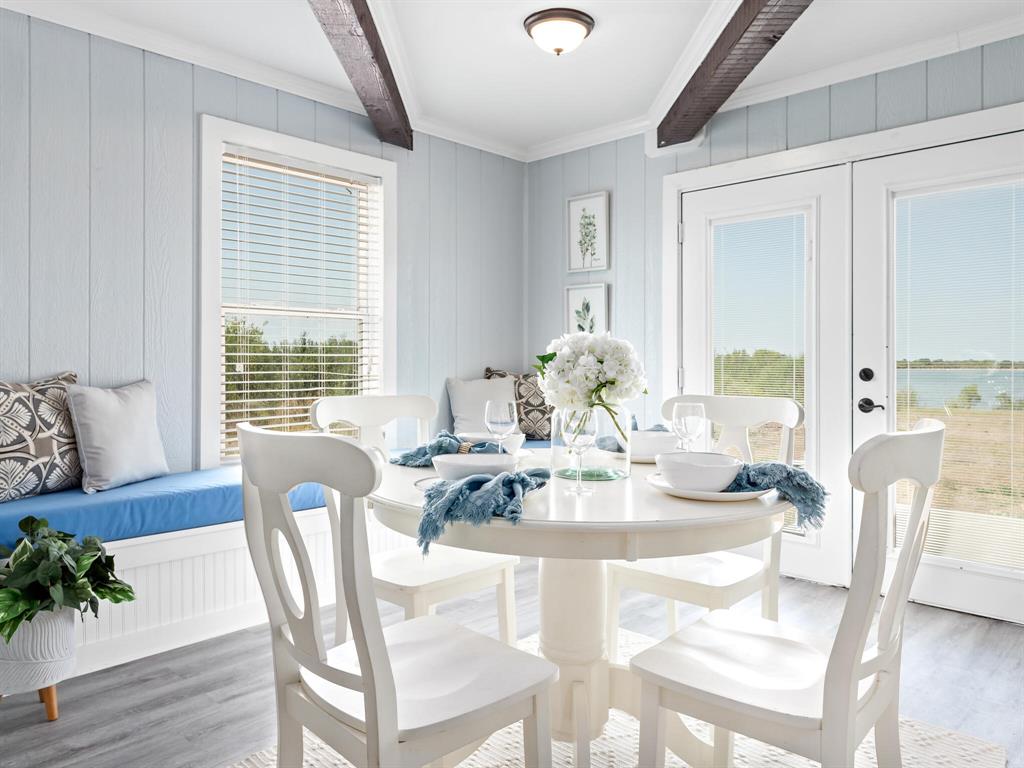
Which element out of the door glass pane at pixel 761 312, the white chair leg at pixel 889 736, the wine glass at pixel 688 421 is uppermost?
the door glass pane at pixel 761 312

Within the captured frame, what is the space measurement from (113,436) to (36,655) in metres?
0.85

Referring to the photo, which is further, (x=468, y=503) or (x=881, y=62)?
(x=881, y=62)

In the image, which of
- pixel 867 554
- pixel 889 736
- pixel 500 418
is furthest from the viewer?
pixel 500 418

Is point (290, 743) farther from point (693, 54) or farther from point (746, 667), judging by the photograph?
point (693, 54)

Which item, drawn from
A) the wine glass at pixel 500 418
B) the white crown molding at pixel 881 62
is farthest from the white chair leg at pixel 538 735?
the white crown molding at pixel 881 62

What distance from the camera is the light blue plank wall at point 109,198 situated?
8.87 ft

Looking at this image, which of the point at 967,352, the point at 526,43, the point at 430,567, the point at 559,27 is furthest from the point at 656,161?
the point at 430,567

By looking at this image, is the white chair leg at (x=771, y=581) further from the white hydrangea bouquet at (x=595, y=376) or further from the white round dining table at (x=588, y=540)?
the white hydrangea bouquet at (x=595, y=376)

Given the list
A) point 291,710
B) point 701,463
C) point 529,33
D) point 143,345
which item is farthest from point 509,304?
point 291,710

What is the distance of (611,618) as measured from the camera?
2184 mm

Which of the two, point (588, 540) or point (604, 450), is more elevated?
point (604, 450)

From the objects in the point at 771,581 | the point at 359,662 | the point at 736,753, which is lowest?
the point at 736,753

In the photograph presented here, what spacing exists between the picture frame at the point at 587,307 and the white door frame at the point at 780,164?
434 mm

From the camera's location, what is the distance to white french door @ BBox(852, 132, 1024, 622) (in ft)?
9.53
